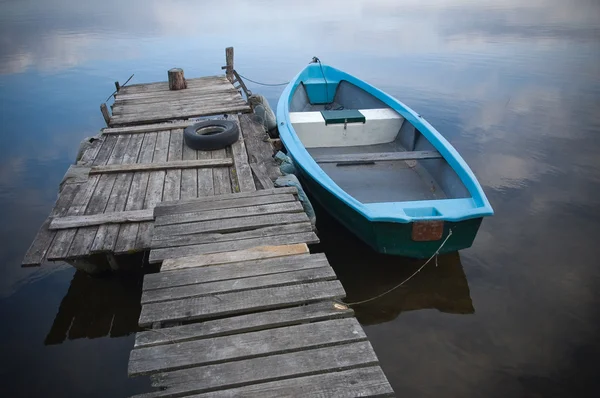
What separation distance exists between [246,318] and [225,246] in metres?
1.00

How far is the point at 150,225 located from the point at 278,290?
2.37 m

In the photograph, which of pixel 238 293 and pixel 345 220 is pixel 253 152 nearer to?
pixel 345 220

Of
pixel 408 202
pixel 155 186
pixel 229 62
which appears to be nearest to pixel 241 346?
pixel 408 202

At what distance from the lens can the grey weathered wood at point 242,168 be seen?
548 cm

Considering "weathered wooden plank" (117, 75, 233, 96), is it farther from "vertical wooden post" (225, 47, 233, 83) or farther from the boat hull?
the boat hull

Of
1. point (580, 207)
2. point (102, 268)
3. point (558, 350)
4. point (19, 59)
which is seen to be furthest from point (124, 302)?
point (19, 59)

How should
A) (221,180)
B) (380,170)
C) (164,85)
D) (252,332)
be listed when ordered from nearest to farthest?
(252,332) < (221,180) < (380,170) < (164,85)

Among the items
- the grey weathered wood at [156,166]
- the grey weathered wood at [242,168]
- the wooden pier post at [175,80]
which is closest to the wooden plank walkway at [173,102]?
the wooden pier post at [175,80]

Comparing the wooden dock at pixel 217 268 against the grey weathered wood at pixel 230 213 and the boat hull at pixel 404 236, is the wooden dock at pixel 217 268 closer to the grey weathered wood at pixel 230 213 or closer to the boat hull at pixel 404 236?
the grey weathered wood at pixel 230 213

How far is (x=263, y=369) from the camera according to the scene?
2584 millimetres

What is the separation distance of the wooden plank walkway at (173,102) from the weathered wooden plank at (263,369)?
690 cm

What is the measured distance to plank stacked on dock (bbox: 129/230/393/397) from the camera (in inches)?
98.4

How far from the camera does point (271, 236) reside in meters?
3.96

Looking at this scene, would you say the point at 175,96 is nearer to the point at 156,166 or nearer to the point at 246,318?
the point at 156,166
